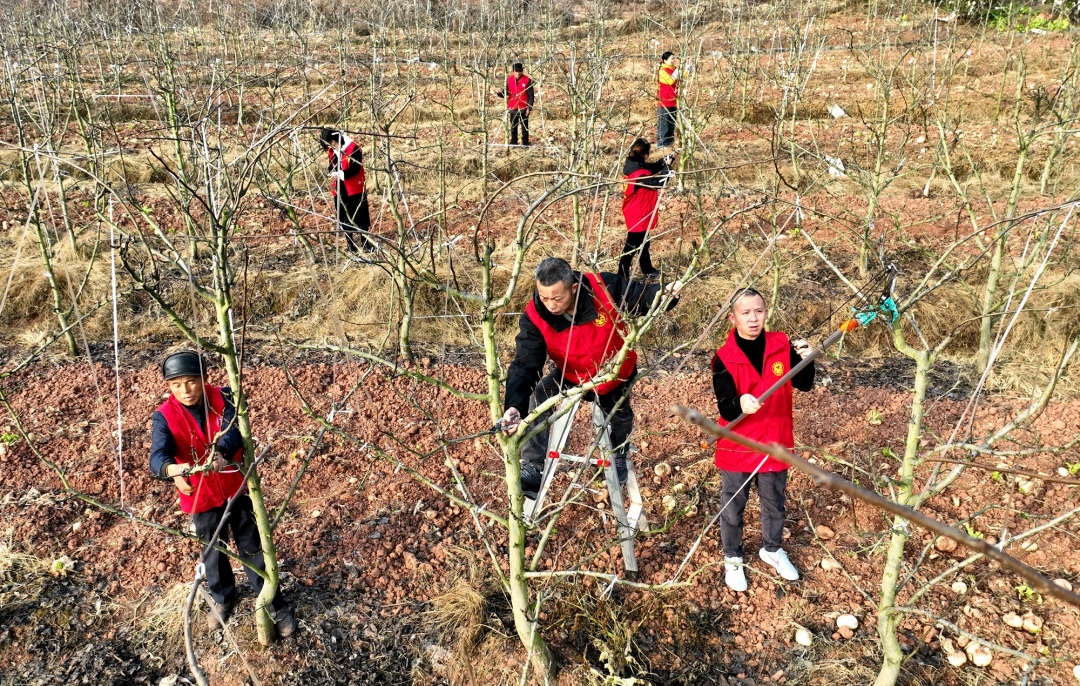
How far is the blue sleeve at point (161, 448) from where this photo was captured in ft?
9.04

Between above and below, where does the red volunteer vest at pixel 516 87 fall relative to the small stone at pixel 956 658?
above

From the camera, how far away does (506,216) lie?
338 inches

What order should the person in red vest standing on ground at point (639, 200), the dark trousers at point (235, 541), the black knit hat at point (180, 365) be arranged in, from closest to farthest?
the black knit hat at point (180, 365) → the dark trousers at point (235, 541) → the person in red vest standing on ground at point (639, 200)

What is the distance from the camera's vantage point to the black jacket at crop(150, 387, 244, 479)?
2773 mm

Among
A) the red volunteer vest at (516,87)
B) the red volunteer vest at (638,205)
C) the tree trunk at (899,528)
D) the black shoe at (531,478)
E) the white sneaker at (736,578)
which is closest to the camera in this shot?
the tree trunk at (899,528)

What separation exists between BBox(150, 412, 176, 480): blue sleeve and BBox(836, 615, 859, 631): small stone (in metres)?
2.78

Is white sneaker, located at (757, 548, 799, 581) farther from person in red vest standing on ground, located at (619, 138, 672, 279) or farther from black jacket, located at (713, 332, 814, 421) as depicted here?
person in red vest standing on ground, located at (619, 138, 672, 279)

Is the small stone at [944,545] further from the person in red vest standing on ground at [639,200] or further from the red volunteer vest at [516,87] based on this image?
the red volunteer vest at [516,87]

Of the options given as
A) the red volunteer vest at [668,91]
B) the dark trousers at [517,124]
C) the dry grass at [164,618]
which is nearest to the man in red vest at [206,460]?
the dry grass at [164,618]

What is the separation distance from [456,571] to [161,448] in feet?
4.74

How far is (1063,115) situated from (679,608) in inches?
150

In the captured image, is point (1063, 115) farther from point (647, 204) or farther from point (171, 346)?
point (171, 346)

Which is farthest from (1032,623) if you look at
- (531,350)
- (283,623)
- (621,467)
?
(283,623)

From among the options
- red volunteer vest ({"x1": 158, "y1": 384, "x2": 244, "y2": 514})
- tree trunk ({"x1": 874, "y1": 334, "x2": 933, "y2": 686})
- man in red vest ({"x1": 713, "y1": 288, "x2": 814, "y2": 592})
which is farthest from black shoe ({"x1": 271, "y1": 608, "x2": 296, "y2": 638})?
tree trunk ({"x1": 874, "y1": 334, "x2": 933, "y2": 686})
